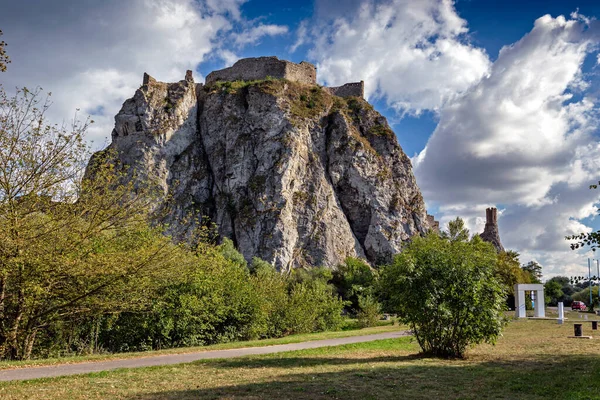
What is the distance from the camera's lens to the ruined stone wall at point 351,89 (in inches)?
3718

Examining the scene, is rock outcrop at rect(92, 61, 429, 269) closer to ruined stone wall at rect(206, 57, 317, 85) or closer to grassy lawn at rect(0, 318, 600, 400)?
ruined stone wall at rect(206, 57, 317, 85)

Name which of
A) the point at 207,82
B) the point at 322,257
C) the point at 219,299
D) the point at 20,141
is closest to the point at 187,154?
the point at 207,82

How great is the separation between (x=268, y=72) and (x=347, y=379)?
83.7m

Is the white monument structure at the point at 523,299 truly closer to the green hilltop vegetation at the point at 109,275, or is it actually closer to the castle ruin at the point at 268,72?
the green hilltop vegetation at the point at 109,275

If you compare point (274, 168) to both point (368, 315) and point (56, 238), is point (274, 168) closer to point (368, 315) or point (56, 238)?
point (368, 315)

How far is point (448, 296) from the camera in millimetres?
14086

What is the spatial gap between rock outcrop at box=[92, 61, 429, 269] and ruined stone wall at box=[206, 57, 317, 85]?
130 inches

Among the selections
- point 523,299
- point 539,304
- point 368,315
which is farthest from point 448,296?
point 539,304

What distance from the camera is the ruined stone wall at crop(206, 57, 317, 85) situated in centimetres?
8938

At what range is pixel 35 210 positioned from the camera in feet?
43.2

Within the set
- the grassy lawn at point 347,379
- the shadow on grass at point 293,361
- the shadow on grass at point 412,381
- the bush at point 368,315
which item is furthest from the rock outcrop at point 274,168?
the shadow on grass at point 412,381

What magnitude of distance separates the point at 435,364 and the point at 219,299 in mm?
10245

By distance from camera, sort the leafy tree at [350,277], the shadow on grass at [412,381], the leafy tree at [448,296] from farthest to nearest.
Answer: the leafy tree at [350,277] < the leafy tree at [448,296] < the shadow on grass at [412,381]

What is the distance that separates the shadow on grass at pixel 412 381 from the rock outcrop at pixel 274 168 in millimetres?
58921
